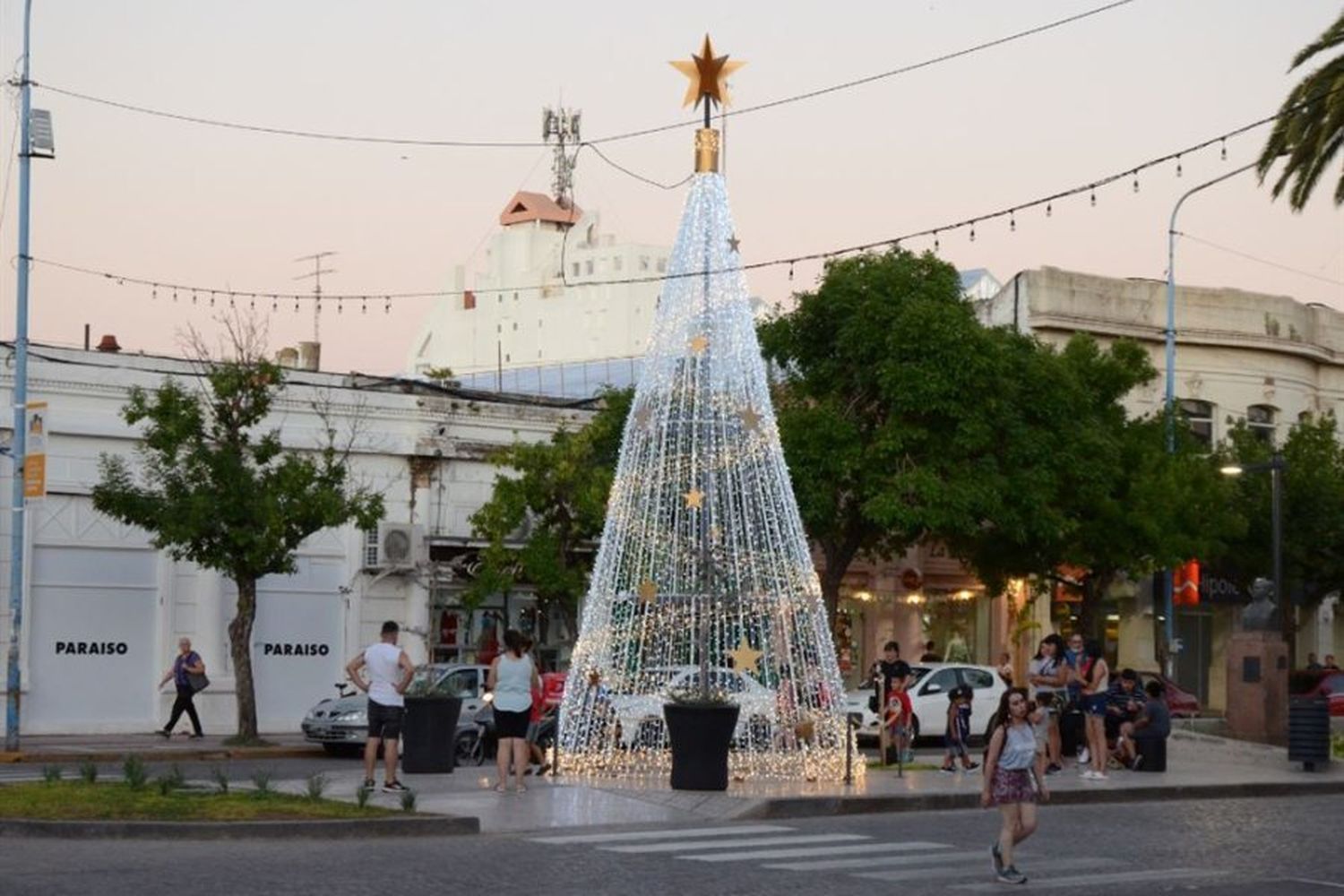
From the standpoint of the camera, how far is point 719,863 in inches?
697

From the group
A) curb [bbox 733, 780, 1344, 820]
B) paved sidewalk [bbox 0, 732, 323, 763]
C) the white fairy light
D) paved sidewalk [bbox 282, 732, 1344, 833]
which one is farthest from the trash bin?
paved sidewalk [bbox 0, 732, 323, 763]

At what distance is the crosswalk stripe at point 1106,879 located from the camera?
1673cm

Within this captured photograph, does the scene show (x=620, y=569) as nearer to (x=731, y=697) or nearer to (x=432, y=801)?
(x=731, y=697)

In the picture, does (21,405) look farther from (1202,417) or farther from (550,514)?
(1202,417)

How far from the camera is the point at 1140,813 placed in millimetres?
24266

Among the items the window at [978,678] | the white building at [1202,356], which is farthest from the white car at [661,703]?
the white building at [1202,356]

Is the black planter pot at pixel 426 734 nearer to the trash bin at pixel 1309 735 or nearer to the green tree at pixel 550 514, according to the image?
the trash bin at pixel 1309 735

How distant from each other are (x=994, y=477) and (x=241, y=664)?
45.4 feet

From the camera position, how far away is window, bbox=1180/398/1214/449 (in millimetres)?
54031

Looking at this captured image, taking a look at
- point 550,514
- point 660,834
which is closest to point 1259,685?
point 550,514

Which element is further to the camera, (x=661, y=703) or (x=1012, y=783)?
(x=661, y=703)

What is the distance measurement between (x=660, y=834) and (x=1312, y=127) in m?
15.1

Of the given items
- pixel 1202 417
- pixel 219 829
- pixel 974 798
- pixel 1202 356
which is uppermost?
pixel 1202 356

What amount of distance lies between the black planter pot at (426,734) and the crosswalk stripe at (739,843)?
235 inches
